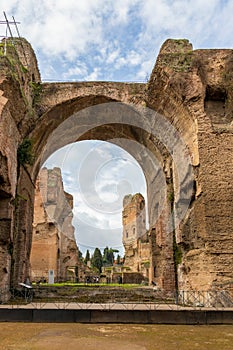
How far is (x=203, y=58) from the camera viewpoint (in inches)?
414

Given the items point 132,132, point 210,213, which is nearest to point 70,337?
point 210,213

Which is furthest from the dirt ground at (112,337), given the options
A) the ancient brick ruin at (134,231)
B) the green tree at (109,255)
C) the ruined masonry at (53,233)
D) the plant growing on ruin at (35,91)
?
the green tree at (109,255)

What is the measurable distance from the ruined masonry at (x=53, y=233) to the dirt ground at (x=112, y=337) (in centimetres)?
1635

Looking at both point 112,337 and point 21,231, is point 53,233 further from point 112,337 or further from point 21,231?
point 112,337

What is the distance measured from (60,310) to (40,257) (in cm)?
1679

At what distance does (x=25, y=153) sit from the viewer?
11680 mm

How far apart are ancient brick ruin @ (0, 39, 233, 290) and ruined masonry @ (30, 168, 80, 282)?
30.2 feet

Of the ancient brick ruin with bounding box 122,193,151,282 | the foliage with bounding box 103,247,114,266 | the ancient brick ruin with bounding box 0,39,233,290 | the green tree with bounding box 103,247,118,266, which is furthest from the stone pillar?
the foliage with bounding box 103,247,114,266

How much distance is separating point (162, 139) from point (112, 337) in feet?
29.6

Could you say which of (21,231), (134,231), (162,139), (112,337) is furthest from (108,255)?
(112,337)

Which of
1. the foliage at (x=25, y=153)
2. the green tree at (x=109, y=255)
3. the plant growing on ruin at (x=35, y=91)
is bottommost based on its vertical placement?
the green tree at (x=109, y=255)

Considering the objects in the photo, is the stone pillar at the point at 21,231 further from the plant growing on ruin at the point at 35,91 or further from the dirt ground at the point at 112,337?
the dirt ground at the point at 112,337

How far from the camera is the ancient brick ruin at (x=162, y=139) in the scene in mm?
9234

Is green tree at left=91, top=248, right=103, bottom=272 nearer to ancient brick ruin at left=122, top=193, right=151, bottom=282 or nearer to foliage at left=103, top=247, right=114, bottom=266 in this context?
foliage at left=103, top=247, right=114, bottom=266
